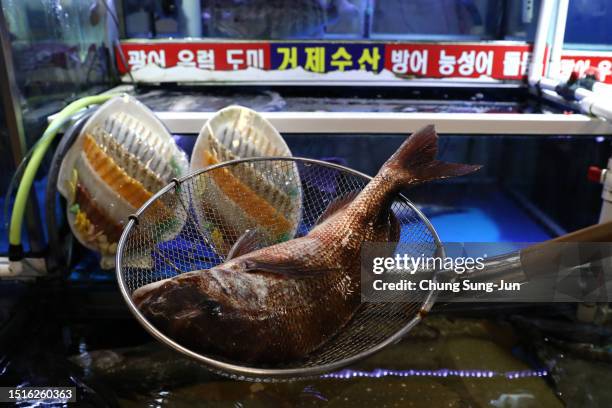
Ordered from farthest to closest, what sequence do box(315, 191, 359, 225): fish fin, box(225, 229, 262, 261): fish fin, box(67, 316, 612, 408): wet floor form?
box(67, 316, 612, 408): wet floor
box(315, 191, 359, 225): fish fin
box(225, 229, 262, 261): fish fin

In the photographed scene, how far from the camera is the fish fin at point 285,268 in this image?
118cm

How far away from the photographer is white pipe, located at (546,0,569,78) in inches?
104

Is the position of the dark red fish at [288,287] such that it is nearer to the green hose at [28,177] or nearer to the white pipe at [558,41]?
the green hose at [28,177]

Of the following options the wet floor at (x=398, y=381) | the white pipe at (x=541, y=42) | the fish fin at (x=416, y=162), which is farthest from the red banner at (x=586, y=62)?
the fish fin at (x=416, y=162)

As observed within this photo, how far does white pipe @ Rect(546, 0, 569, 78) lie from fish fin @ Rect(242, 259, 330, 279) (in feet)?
7.40

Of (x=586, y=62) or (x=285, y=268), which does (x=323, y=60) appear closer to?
(x=586, y=62)

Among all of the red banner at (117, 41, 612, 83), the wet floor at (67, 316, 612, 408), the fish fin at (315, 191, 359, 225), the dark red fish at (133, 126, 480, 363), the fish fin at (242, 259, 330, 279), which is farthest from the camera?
the red banner at (117, 41, 612, 83)

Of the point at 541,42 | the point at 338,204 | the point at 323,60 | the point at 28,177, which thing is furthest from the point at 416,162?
the point at 541,42

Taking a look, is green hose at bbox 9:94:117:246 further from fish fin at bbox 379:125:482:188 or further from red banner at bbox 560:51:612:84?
red banner at bbox 560:51:612:84

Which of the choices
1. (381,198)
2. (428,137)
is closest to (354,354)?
(381,198)

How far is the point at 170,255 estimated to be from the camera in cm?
156

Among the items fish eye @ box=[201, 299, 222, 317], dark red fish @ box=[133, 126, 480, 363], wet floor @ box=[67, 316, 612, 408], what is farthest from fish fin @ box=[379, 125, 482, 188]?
wet floor @ box=[67, 316, 612, 408]

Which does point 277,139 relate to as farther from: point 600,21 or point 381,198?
point 600,21

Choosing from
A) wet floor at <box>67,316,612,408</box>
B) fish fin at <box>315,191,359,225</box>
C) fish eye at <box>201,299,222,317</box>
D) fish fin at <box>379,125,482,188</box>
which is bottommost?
wet floor at <box>67,316,612,408</box>
